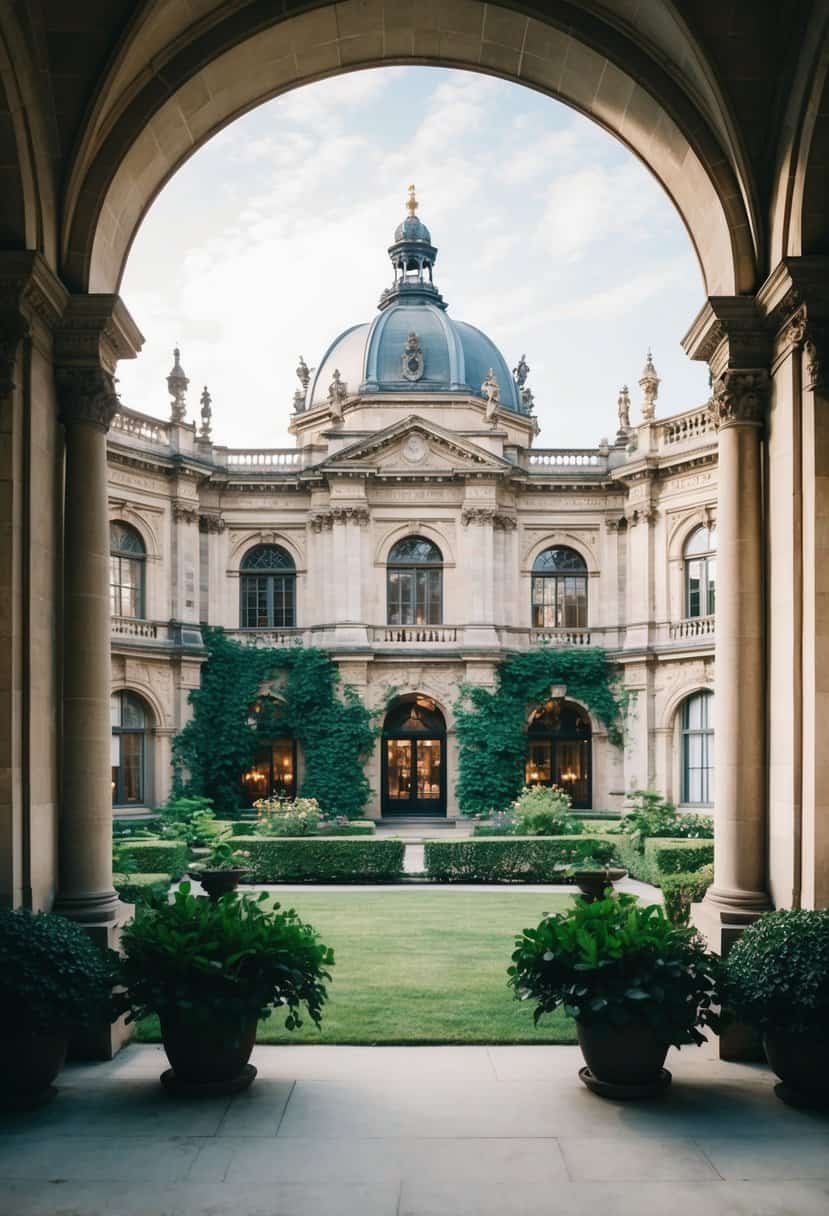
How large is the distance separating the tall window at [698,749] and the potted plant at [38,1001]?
2610 cm

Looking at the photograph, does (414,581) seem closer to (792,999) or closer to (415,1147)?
Result: (792,999)

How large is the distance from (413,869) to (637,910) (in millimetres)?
16578

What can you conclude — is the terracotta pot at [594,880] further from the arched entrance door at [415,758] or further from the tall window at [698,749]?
the arched entrance door at [415,758]

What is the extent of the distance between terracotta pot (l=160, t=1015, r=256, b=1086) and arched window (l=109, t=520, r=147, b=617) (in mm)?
24934

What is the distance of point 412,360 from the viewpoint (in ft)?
130

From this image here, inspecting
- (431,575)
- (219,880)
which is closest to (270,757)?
(431,575)

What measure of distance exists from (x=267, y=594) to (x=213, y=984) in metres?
27.9

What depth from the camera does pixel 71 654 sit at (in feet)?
30.9

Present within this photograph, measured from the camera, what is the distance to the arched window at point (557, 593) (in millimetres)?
35625

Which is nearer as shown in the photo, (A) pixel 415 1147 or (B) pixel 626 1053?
(A) pixel 415 1147

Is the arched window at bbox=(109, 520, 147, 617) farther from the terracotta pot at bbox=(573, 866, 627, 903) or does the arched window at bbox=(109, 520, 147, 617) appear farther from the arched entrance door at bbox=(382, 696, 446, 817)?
the terracotta pot at bbox=(573, 866, 627, 903)

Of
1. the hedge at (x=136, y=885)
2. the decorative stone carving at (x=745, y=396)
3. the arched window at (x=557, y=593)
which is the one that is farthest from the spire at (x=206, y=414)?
the decorative stone carving at (x=745, y=396)

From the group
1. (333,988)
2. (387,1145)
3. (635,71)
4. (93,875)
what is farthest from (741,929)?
(635,71)

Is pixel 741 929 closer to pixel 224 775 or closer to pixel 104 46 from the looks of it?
pixel 104 46
